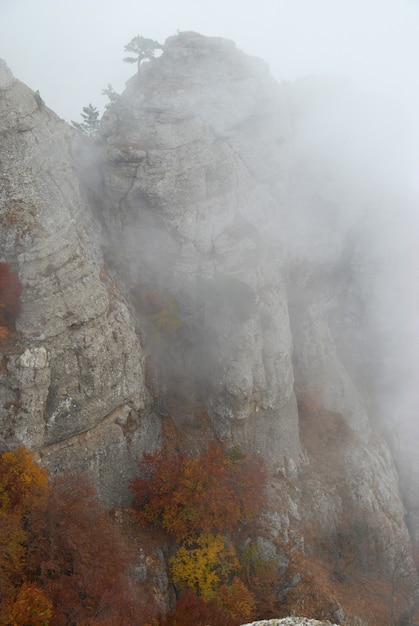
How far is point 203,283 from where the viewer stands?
34.2 metres

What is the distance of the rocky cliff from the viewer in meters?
26.9

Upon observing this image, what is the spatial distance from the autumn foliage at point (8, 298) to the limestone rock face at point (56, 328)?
17.1 inches

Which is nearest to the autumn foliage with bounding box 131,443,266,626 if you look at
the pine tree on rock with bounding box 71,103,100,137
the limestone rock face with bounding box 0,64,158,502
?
the limestone rock face with bounding box 0,64,158,502

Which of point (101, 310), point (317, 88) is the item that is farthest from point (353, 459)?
point (317, 88)

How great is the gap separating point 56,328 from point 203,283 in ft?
42.1

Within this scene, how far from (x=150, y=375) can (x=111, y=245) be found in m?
11.7

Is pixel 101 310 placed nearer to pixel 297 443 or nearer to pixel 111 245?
pixel 111 245

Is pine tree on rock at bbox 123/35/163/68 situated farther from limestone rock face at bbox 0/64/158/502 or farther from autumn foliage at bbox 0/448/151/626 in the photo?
autumn foliage at bbox 0/448/151/626

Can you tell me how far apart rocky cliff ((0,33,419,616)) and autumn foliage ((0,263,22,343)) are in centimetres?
54

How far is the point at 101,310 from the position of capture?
94.1ft

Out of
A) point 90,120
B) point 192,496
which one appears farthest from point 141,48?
point 192,496

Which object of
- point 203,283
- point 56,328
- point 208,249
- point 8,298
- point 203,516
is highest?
point 208,249

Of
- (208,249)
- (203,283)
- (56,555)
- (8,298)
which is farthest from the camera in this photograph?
(208,249)

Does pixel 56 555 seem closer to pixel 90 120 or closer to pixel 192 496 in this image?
pixel 192 496
